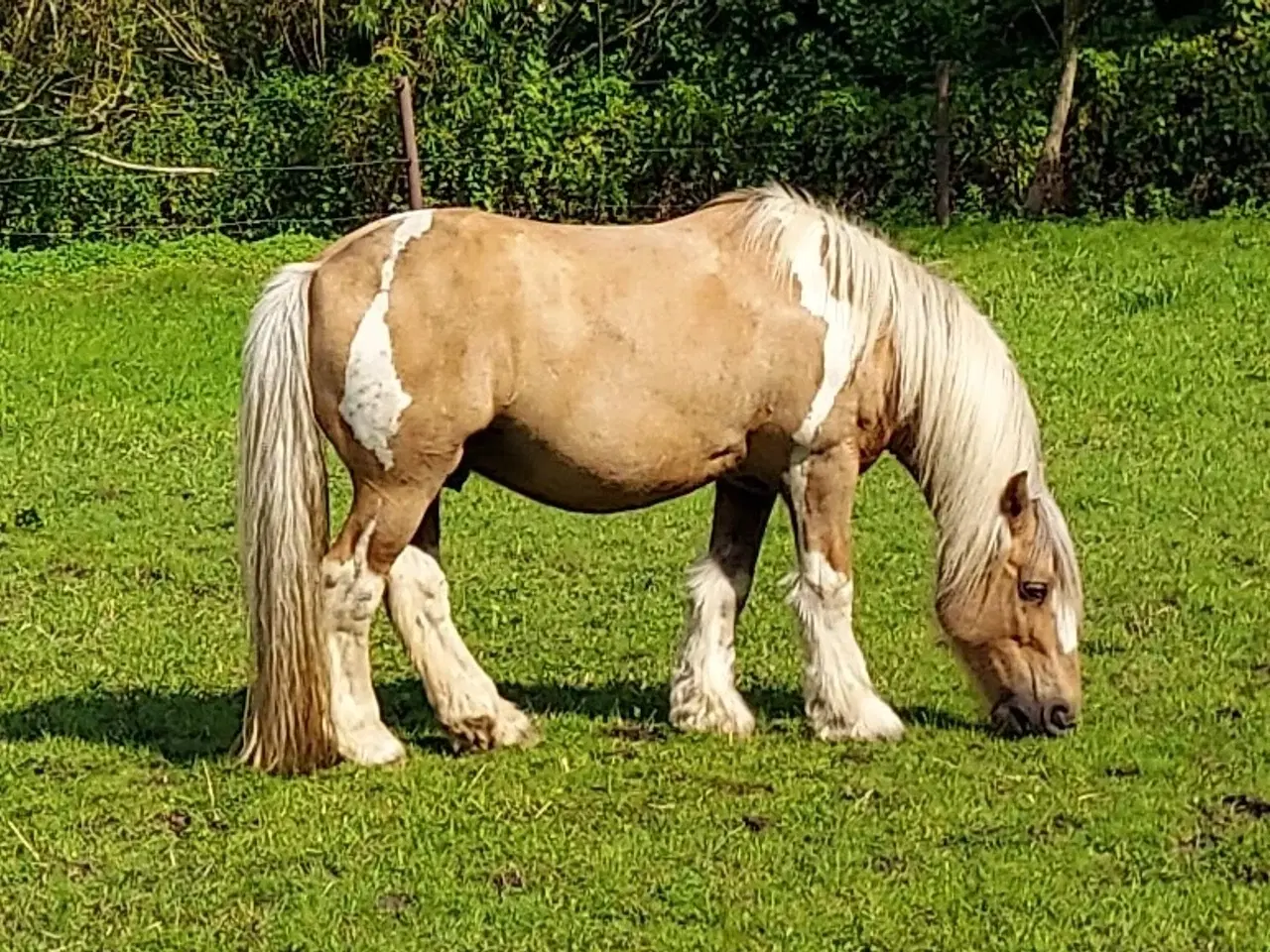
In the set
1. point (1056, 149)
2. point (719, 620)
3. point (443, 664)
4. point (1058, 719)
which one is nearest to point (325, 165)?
point (1056, 149)

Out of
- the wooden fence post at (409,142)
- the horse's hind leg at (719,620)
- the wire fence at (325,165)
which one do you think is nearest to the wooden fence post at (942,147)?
the wire fence at (325,165)

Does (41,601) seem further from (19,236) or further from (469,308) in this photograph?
(19,236)

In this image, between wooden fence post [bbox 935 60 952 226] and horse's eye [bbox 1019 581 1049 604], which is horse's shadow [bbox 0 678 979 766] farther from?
wooden fence post [bbox 935 60 952 226]

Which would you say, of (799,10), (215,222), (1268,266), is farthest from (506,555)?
(799,10)

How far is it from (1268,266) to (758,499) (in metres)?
8.10

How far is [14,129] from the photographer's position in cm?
1752

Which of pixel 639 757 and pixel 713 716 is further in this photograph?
pixel 713 716

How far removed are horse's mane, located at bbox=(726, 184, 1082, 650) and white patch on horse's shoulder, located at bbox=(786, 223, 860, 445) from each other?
0.02 m

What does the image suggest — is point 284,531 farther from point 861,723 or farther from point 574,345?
point 861,723

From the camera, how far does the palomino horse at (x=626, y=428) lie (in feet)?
17.3

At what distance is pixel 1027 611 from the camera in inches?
222

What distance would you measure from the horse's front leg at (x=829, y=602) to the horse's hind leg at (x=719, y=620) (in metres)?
0.23

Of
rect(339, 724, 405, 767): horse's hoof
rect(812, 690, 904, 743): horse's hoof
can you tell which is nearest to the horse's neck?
rect(812, 690, 904, 743): horse's hoof

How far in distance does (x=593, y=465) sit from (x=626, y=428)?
0.14 meters
